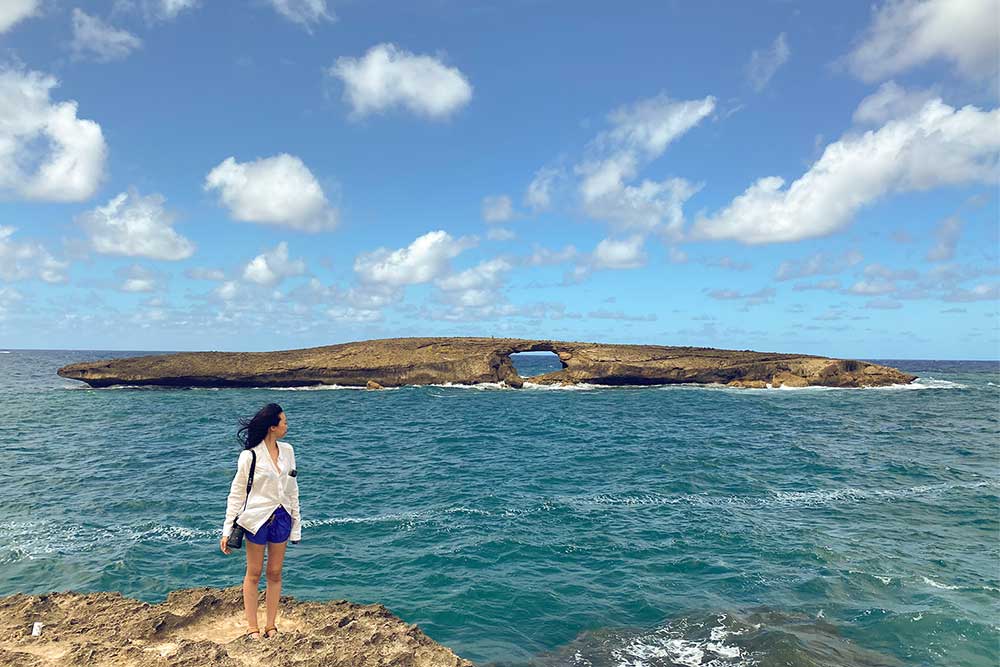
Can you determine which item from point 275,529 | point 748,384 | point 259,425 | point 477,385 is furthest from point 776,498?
point 748,384

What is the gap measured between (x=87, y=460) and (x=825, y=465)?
988 inches

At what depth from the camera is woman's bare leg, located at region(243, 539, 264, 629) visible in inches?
205

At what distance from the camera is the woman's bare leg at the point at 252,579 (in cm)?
520

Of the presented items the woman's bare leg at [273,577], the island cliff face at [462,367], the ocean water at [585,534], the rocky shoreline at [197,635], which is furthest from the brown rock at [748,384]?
the woman's bare leg at [273,577]

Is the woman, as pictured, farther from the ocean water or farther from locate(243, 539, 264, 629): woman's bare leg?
the ocean water

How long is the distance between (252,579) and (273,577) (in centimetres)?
21

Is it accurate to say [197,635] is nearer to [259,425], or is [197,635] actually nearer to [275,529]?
[275,529]

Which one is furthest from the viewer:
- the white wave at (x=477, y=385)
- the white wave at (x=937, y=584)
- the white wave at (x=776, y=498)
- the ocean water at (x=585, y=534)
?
the white wave at (x=477, y=385)

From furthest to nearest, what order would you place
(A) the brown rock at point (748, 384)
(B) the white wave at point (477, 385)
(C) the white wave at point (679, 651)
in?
(A) the brown rock at point (748, 384) → (B) the white wave at point (477, 385) → (C) the white wave at point (679, 651)

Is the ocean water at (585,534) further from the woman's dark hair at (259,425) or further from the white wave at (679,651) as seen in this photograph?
the woman's dark hair at (259,425)

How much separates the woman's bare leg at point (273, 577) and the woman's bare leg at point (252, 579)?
9cm

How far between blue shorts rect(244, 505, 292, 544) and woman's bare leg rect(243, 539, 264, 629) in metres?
0.09


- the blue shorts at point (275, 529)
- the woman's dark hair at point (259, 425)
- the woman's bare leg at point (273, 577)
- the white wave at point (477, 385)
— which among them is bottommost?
the white wave at point (477, 385)

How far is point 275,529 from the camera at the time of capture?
17.3 ft
